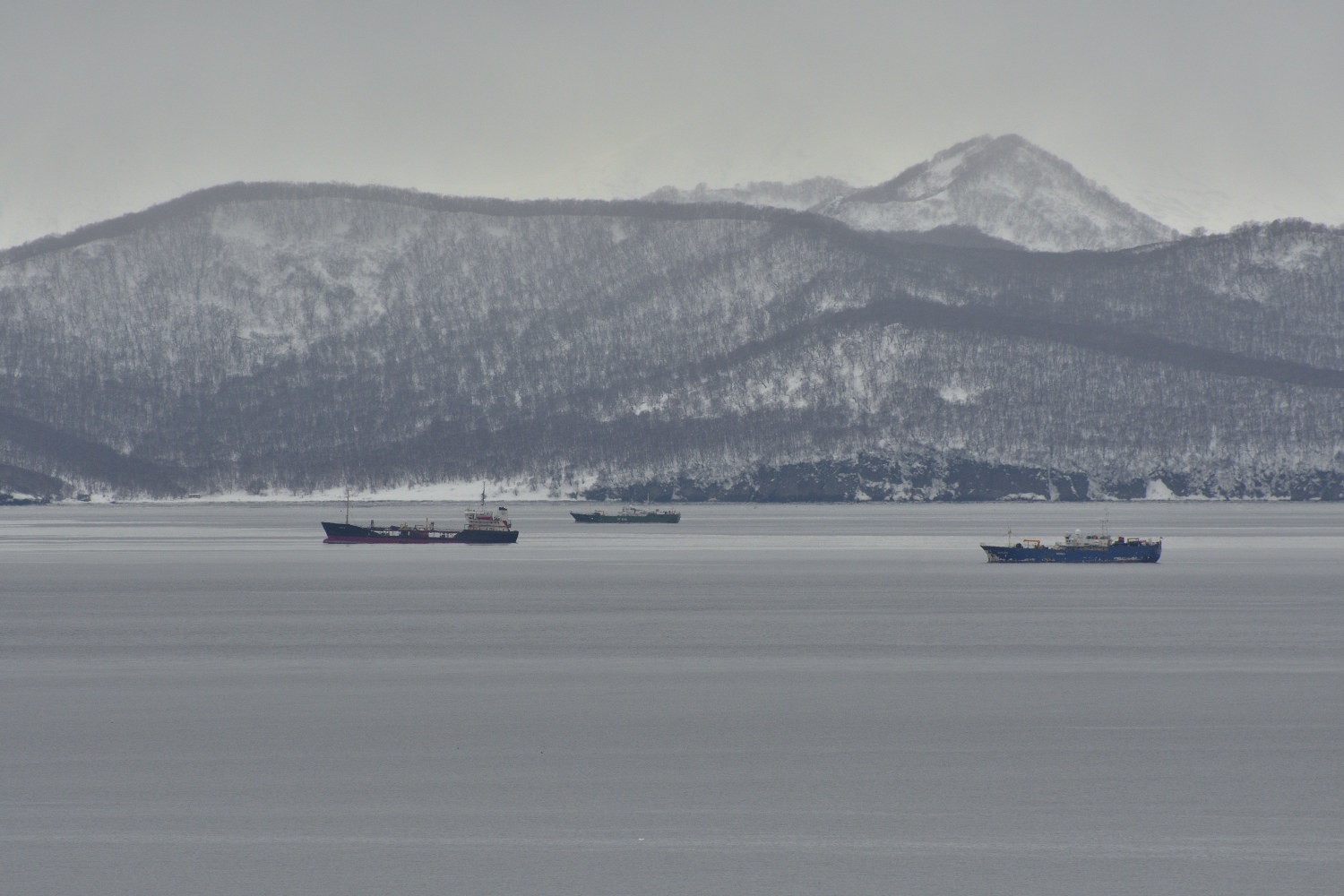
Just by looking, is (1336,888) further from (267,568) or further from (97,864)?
(267,568)

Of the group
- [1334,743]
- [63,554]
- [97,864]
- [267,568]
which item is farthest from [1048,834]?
[63,554]

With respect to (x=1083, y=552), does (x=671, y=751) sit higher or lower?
lower

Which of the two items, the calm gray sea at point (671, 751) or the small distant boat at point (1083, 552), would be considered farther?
the small distant boat at point (1083, 552)

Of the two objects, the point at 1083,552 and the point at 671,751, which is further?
the point at 1083,552

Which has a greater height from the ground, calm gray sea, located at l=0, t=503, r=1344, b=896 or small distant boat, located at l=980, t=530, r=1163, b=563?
small distant boat, located at l=980, t=530, r=1163, b=563

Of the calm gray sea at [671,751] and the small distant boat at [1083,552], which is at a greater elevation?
the small distant boat at [1083,552]
